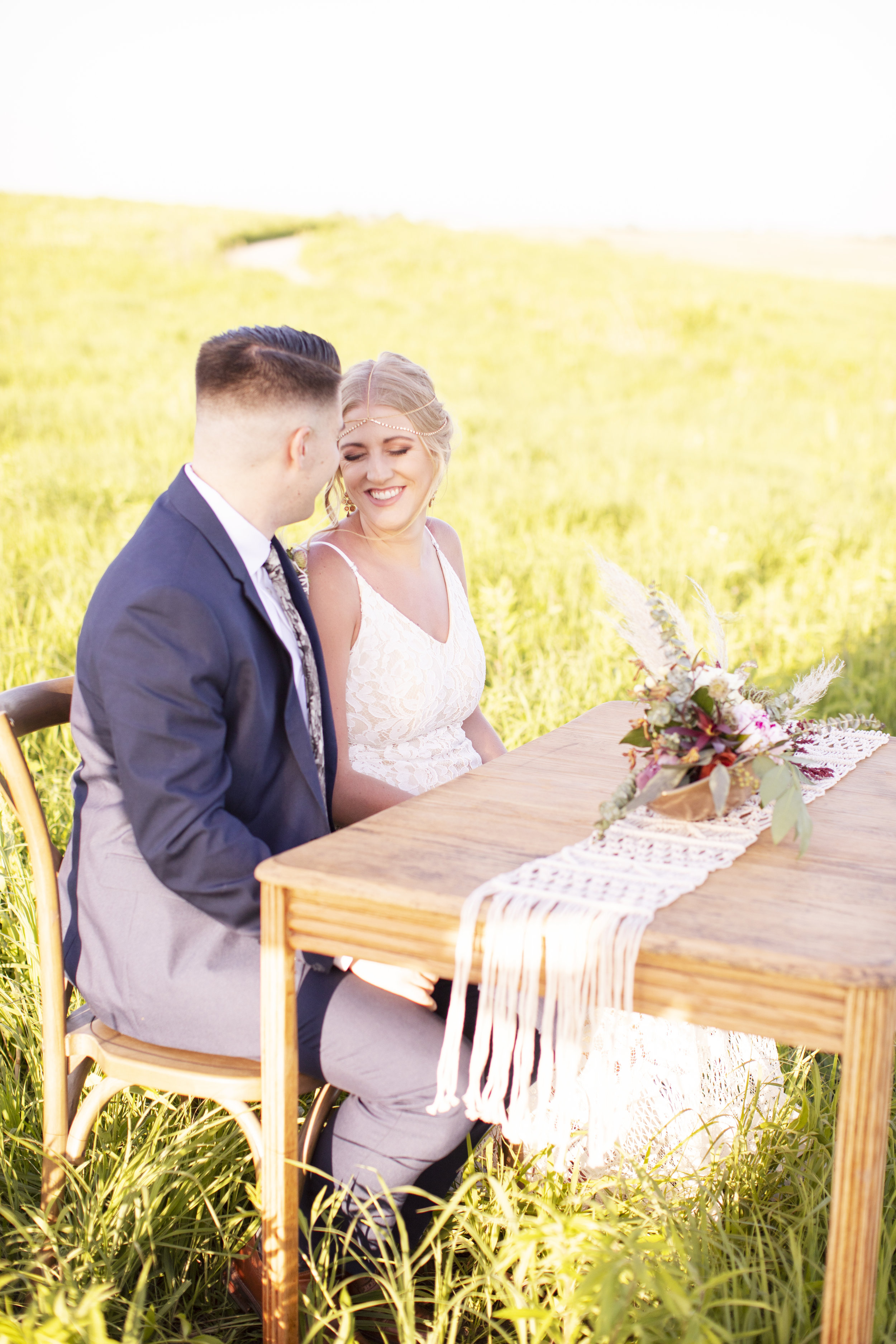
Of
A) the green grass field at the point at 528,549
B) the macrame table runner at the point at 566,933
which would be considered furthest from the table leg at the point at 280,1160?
the macrame table runner at the point at 566,933

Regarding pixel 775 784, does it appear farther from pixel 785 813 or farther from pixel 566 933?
pixel 566 933

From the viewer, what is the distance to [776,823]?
158 centimetres

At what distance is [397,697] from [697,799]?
935 millimetres

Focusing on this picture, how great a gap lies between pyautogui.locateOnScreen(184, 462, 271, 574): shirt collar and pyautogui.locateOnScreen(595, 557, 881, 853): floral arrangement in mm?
575

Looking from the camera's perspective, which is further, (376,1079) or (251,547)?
(251,547)

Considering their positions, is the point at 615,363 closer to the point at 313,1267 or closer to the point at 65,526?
the point at 65,526

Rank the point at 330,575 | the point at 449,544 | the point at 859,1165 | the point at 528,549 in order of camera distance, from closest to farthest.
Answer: the point at 859,1165 → the point at 330,575 → the point at 449,544 → the point at 528,549

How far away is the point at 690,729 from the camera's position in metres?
1.69

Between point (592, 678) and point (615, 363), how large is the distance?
12.6 meters

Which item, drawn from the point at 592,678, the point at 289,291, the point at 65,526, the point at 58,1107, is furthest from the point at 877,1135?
the point at 289,291

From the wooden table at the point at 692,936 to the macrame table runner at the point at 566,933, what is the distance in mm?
35

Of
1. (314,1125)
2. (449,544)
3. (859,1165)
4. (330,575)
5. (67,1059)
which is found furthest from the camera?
(449,544)

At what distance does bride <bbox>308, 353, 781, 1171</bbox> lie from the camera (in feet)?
6.85

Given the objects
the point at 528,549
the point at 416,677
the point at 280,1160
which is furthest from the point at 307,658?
the point at 528,549
